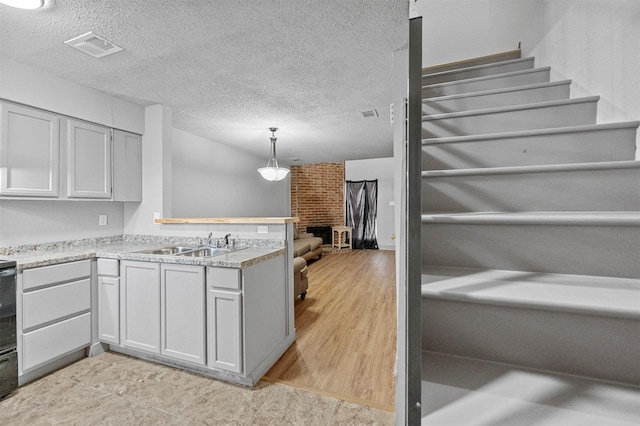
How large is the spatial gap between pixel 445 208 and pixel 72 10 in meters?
2.43

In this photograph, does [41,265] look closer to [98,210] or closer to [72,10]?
[98,210]

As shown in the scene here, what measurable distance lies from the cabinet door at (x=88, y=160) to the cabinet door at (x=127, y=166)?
0.06 meters

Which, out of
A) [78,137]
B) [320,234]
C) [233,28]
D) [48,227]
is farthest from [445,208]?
[320,234]

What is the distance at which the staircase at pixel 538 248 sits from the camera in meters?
0.70

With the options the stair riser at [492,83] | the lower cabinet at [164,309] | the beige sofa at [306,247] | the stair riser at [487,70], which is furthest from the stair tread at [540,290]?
the beige sofa at [306,247]

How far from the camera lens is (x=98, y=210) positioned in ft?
9.70

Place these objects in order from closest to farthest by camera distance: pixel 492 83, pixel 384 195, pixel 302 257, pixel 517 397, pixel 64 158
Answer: pixel 517 397
pixel 492 83
pixel 64 158
pixel 302 257
pixel 384 195

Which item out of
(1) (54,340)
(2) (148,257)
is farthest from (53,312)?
(2) (148,257)

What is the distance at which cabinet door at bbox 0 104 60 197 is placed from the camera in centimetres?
210

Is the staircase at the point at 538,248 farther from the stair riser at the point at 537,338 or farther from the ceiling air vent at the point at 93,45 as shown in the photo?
the ceiling air vent at the point at 93,45

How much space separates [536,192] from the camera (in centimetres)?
107

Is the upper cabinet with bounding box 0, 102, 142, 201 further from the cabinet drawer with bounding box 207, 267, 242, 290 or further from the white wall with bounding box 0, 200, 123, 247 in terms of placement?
the cabinet drawer with bounding box 207, 267, 242, 290

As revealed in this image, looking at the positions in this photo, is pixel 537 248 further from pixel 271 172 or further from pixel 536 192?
pixel 271 172

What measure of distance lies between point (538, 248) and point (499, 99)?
3.97 feet
